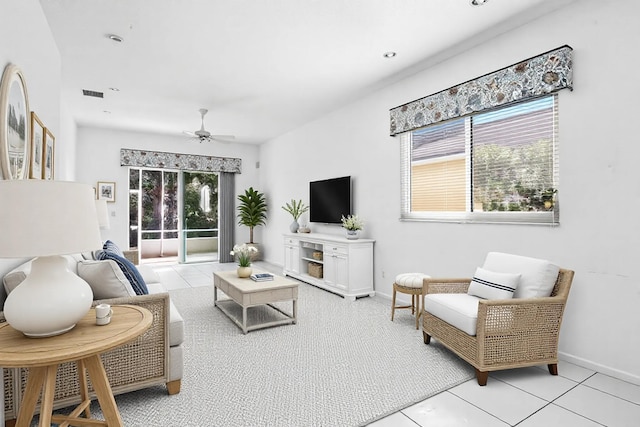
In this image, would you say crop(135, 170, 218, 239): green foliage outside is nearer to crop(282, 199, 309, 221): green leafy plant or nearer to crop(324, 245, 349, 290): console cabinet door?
crop(282, 199, 309, 221): green leafy plant

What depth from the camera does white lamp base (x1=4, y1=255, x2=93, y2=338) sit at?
140 cm

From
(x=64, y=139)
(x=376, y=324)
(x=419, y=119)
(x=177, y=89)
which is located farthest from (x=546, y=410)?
(x=64, y=139)

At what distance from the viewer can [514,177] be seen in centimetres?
315

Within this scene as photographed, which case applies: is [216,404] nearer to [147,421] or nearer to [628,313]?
[147,421]

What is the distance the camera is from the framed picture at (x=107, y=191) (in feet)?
22.2

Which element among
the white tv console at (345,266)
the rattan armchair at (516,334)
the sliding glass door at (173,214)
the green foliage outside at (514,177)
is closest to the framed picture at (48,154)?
the white tv console at (345,266)

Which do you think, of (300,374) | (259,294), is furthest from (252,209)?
(300,374)

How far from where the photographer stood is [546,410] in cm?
203

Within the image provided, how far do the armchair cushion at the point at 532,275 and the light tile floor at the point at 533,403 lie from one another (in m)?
0.59

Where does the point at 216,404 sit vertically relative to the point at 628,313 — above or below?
below

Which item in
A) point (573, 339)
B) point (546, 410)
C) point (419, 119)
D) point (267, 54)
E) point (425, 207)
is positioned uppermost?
point (267, 54)

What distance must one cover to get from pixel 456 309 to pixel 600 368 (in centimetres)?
113

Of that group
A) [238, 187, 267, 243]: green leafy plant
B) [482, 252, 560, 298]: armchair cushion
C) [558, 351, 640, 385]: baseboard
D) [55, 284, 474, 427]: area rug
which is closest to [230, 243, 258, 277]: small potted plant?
[55, 284, 474, 427]: area rug

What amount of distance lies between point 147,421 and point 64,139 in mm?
4787
